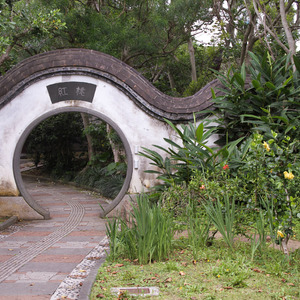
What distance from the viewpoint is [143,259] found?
13.8 feet

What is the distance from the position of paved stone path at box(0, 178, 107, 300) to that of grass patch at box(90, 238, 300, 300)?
0.44 metres

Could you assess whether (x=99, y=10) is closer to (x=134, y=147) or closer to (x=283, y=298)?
(x=134, y=147)

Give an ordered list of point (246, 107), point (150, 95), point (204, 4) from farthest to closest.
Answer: point (204, 4) → point (150, 95) → point (246, 107)

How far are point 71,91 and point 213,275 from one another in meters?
5.06

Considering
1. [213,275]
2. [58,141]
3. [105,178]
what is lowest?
[213,275]

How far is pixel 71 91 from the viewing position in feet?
25.2

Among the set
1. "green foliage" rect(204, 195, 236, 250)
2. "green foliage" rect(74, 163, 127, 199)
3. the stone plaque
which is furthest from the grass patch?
"green foliage" rect(74, 163, 127, 199)

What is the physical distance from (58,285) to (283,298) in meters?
2.27

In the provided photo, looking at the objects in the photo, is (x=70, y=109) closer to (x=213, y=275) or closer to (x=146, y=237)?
(x=146, y=237)

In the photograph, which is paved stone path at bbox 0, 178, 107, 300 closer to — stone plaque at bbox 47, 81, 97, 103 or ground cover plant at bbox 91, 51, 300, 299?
ground cover plant at bbox 91, 51, 300, 299

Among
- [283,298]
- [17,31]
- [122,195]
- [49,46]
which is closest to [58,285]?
[283,298]

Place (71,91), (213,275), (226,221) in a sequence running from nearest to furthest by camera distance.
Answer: (213,275)
(226,221)
(71,91)

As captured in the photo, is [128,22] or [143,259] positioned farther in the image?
[128,22]

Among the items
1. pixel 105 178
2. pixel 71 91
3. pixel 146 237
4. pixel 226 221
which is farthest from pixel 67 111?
pixel 226 221
